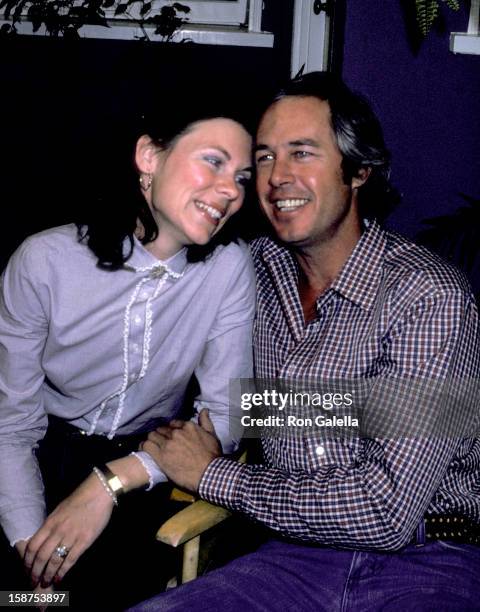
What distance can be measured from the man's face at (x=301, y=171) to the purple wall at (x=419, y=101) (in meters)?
0.69

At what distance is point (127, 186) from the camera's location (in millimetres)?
1754

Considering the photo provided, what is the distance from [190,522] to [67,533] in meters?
0.32

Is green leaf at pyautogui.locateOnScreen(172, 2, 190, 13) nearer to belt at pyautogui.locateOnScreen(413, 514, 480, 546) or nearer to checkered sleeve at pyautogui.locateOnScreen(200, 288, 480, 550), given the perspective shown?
checkered sleeve at pyautogui.locateOnScreen(200, 288, 480, 550)

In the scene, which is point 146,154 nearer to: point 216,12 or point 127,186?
point 127,186

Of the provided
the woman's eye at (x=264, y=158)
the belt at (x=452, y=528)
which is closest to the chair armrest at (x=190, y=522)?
the belt at (x=452, y=528)

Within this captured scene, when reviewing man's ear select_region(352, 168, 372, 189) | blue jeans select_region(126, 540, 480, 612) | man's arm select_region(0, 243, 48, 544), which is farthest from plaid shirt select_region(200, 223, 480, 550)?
man's arm select_region(0, 243, 48, 544)

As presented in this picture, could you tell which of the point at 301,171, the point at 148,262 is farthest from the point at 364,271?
the point at 148,262

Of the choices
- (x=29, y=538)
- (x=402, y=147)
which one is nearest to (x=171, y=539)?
(x=29, y=538)

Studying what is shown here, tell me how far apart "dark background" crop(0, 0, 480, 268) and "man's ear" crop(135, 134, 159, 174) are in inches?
34.6

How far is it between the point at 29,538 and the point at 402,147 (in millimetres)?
2029

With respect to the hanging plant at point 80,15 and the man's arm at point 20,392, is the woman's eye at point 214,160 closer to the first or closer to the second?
the man's arm at point 20,392

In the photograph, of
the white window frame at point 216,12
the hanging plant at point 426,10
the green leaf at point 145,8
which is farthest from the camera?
the white window frame at point 216,12

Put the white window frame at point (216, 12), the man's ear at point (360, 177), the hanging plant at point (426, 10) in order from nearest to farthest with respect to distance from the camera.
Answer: the man's ear at point (360, 177) → the hanging plant at point (426, 10) → the white window frame at point (216, 12)

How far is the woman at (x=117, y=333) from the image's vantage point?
5.03 feet
